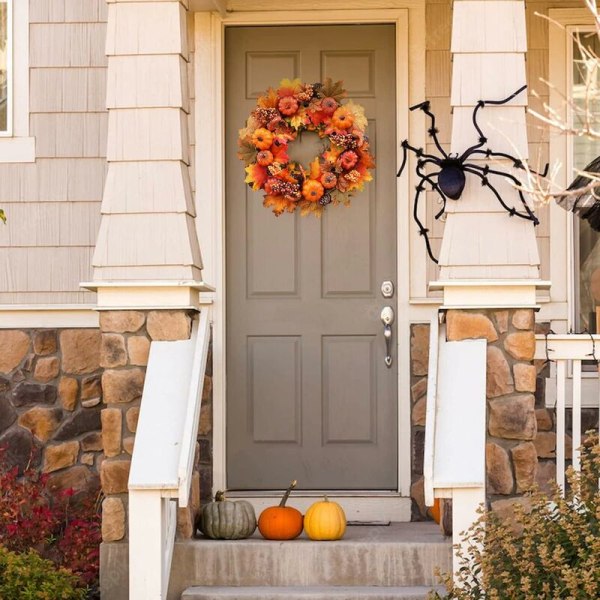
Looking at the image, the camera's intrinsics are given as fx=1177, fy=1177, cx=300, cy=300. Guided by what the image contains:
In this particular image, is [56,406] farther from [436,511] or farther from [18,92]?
[436,511]

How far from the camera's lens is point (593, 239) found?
6.68 m

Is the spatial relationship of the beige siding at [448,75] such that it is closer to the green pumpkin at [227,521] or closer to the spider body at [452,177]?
the spider body at [452,177]

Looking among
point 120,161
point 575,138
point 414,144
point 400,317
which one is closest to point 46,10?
point 120,161

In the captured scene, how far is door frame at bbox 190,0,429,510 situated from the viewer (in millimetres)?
6566

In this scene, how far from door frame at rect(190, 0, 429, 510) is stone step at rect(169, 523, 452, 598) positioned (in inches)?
45.1

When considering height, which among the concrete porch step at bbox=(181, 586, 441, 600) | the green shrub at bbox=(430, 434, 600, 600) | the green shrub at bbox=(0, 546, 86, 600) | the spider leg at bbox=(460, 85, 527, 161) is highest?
the spider leg at bbox=(460, 85, 527, 161)

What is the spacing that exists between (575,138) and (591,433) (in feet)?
8.35

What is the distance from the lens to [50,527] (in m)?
6.03

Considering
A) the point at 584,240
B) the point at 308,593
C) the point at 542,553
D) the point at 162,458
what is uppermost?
the point at 584,240

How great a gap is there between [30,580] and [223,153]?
8.76 ft

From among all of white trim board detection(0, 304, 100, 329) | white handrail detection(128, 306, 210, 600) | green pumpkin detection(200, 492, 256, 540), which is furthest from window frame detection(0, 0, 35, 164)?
green pumpkin detection(200, 492, 256, 540)

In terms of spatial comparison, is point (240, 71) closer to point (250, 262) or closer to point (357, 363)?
point (250, 262)

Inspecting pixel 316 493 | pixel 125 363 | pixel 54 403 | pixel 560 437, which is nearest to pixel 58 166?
pixel 54 403

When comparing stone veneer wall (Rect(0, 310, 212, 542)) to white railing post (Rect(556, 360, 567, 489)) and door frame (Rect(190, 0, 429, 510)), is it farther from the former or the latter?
white railing post (Rect(556, 360, 567, 489))
